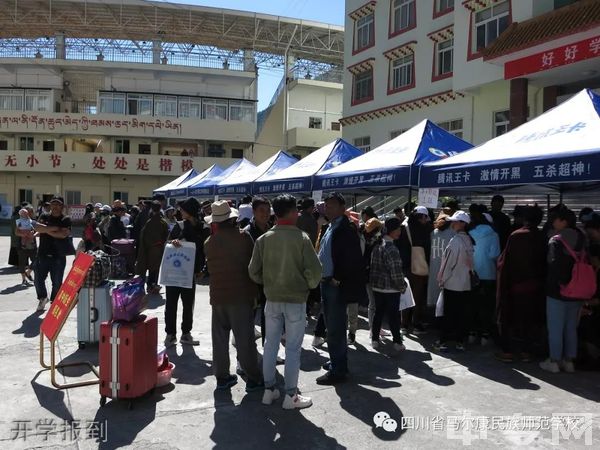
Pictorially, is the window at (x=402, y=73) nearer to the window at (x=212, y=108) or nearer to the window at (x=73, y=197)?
the window at (x=212, y=108)

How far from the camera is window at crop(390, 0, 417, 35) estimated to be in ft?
61.0

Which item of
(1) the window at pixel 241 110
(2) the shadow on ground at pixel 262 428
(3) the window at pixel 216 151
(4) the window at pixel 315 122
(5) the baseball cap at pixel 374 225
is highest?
(1) the window at pixel 241 110

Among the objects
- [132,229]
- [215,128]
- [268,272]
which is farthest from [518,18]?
[215,128]

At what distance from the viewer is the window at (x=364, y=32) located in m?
21.0

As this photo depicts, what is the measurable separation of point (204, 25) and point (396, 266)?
1281 inches

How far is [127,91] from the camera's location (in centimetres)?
3475

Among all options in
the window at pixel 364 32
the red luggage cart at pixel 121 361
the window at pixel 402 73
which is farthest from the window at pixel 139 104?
the red luggage cart at pixel 121 361

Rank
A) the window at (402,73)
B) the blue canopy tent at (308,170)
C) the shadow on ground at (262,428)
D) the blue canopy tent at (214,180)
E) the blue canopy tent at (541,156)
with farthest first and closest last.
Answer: the window at (402,73), the blue canopy tent at (214,180), the blue canopy tent at (308,170), the blue canopy tent at (541,156), the shadow on ground at (262,428)

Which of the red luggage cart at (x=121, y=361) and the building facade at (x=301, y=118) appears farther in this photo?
the building facade at (x=301, y=118)

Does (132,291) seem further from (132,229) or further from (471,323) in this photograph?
(132,229)

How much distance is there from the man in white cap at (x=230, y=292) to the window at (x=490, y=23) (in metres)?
12.3

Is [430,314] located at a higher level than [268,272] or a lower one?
lower

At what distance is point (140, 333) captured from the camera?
4.11 meters
